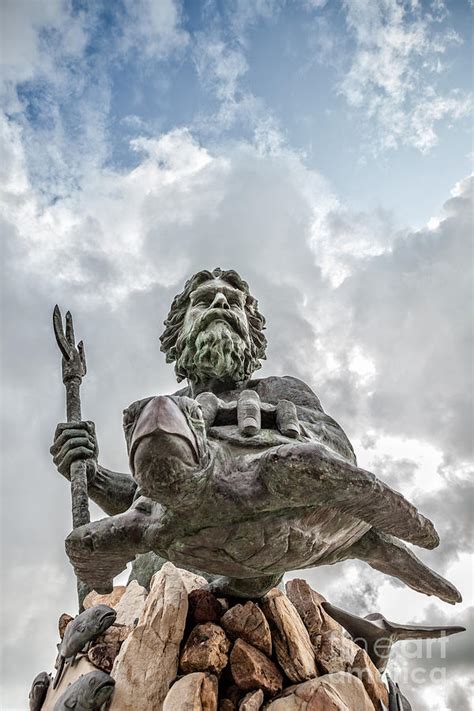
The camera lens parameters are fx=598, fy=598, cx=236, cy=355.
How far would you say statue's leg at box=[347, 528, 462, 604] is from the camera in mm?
3422

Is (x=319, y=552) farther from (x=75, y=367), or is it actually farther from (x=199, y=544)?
(x=75, y=367)

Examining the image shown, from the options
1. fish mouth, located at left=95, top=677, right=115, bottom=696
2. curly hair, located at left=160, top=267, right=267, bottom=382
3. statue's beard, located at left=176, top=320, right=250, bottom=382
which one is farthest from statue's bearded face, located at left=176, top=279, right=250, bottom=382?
fish mouth, located at left=95, top=677, right=115, bottom=696

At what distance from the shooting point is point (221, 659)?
3.16m

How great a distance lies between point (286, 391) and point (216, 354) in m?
0.54

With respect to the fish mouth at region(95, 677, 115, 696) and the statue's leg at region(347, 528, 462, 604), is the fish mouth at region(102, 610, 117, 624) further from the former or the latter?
the statue's leg at region(347, 528, 462, 604)

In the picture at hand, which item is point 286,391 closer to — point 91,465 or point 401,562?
point 401,562

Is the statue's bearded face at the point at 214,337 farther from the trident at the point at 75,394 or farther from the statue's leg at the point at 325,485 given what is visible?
the statue's leg at the point at 325,485

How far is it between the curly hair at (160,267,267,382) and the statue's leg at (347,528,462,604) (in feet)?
5.15

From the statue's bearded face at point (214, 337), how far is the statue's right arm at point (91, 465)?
2.68 feet

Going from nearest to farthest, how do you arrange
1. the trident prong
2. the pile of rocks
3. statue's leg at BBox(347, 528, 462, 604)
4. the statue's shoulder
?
the pile of rocks → statue's leg at BBox(347, 528, 462, 604) → the statue's shoulder → the trident prong

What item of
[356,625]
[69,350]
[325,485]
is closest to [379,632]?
[356,625]

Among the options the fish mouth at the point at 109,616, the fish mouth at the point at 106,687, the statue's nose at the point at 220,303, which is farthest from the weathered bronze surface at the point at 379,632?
the statue's nose at the point at 220,303

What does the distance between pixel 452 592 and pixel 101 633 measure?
2049 millimetres

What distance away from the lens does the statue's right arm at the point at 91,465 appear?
397 cm
